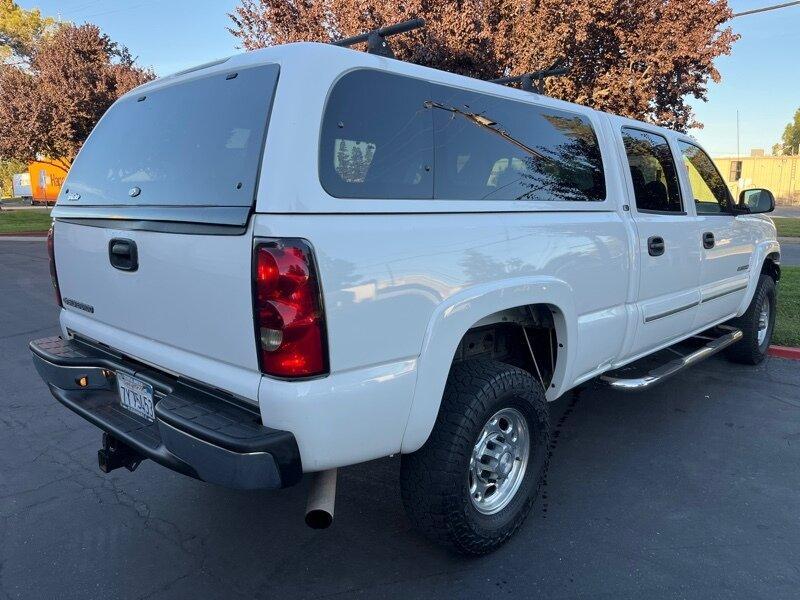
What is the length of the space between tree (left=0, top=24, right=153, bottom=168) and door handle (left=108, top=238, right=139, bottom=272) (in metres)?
18.6

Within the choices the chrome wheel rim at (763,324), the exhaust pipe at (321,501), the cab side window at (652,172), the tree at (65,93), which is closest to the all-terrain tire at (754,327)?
the chrome wheel rim at (763,324)

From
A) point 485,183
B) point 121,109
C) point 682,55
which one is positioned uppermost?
point 682,55

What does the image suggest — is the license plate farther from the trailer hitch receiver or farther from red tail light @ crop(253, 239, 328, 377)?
red tail light @ crop(253, 239, 328, 377)

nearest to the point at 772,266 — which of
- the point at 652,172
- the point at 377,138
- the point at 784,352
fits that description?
the point at 784,352

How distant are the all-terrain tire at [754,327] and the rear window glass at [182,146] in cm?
478

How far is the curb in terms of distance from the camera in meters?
5.86

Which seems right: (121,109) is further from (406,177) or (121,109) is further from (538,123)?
(538,123)

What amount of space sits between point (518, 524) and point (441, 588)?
1.73 ft

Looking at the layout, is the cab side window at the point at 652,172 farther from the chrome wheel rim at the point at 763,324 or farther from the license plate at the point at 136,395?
→ the license plate at the point at 136,395

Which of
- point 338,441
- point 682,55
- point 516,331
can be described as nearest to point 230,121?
point 338,441

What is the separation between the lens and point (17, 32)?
31.8 metres

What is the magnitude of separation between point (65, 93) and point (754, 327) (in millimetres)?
19957

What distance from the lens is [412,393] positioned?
7.55ft

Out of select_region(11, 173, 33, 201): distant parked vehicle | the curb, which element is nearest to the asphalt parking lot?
the curb
